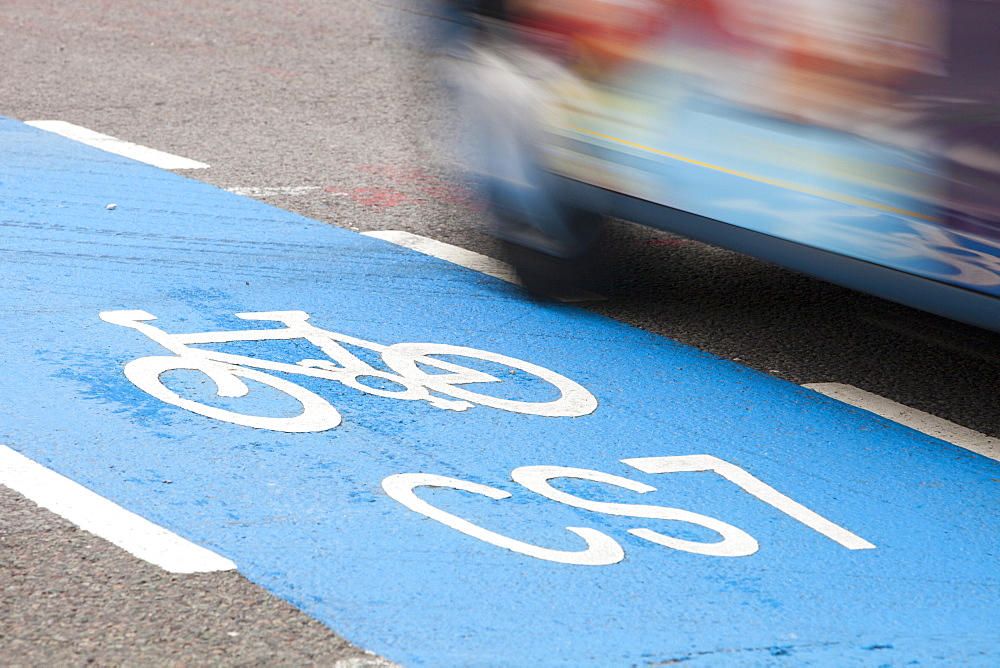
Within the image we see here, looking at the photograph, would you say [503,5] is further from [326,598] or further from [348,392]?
[326,598]

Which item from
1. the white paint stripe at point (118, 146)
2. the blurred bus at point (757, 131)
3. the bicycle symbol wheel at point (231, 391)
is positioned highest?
the blurred bus at point (757, 131)

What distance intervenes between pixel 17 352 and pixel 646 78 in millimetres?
2464

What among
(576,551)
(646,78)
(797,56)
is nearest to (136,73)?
(646,78)

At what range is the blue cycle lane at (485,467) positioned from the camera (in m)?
3.35

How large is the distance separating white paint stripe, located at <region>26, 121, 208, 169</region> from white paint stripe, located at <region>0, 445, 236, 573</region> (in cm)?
409

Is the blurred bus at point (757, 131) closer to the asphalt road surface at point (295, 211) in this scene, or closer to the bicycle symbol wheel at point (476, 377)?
the asphalt road surface at point (295, 211)

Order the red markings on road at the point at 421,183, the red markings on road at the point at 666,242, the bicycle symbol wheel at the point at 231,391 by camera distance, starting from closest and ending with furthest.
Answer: the bicycle symbol wheel at the point at 231,391 → the red markings on road at the point at 666,242 → the red markings on road at the point at 421,183

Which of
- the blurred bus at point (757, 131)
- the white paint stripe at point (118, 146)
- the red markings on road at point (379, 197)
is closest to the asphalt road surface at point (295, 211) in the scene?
the red markings on road at point (379, 197)

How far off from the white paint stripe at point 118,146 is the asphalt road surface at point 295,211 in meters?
0.13

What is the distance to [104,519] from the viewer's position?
11.9ft

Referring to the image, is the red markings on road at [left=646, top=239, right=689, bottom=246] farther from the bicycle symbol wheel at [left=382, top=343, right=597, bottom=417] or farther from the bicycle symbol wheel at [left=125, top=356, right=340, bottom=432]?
the bicycle symbol wheel at [left=125, top=356, right=340, bottom=432]

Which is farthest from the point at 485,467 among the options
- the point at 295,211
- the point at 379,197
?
the point at 379,197

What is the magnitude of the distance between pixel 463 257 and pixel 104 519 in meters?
3.15

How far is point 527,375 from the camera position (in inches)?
197
